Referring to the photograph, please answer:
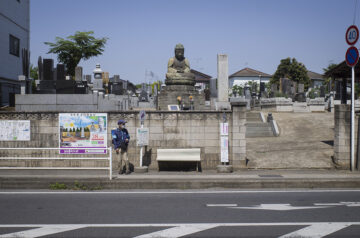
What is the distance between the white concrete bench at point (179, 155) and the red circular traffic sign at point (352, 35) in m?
6.53

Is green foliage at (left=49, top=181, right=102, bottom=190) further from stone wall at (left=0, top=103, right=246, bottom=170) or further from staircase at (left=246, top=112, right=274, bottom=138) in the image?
staircase at (left=246, top=112, right=274, bottom=138)

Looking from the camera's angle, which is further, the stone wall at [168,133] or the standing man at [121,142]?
the stone wall at [168,133]

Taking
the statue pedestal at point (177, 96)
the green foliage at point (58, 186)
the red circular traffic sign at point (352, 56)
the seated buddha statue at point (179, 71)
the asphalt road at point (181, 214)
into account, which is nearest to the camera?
the asphalt road at point (181, 214)

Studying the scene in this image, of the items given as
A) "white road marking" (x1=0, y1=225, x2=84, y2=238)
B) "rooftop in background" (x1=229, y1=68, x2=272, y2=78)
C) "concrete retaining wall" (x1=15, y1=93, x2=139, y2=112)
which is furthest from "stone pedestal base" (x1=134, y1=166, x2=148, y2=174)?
"rooftop in background" (x1=229, y1=68, x2=272, y2=78)

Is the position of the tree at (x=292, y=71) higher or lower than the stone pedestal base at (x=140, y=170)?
higher

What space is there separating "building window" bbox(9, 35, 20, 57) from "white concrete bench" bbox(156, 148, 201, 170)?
22.1m

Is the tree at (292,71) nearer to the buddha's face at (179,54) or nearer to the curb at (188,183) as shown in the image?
the buddha's face at (179,54)

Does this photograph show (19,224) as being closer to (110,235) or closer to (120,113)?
(110,235)

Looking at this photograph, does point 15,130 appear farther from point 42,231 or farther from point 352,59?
point 352,59

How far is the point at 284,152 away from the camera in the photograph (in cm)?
1552

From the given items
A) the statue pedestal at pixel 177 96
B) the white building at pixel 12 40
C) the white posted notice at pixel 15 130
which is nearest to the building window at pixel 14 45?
the white building at pixel 12 40

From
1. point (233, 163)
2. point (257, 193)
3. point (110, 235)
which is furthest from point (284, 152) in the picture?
point (110, 235)

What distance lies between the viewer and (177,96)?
25.9 m

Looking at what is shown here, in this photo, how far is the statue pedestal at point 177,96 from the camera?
2562cm
